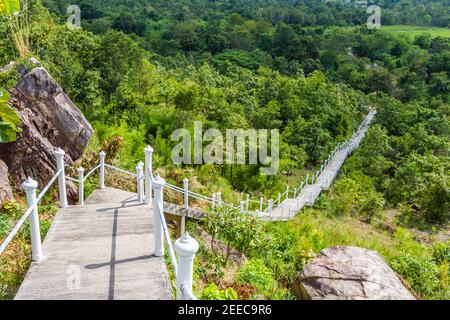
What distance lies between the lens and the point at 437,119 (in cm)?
2823

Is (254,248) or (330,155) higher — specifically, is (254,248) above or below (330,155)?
above

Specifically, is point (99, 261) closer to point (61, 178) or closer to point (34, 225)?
point (34, 225)

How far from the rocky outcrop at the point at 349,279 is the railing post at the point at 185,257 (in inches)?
110

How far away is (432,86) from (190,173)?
37.8 metres

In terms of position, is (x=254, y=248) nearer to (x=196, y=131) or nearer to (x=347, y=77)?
(x=196, y=131)

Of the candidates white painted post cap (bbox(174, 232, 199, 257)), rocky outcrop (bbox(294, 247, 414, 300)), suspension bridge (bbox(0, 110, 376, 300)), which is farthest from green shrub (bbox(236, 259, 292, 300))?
white painted post cap (bbox(174, 232, 199, 257))

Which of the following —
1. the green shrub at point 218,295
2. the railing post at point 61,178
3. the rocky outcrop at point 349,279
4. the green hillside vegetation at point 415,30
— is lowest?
the rocky outcrop at point 349,279

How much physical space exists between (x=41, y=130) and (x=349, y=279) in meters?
6.14

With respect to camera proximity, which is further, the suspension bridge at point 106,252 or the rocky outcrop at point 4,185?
the rocky outcrop at point 4,185

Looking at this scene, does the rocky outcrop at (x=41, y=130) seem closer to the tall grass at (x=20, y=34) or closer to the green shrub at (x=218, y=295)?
the tall grass at (x=20, y=34)

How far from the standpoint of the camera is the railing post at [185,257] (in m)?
2.85

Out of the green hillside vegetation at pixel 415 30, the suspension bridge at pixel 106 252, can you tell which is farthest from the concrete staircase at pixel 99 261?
the green hillside vegetation at pixel 415 30

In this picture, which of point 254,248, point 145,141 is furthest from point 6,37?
point 254,248

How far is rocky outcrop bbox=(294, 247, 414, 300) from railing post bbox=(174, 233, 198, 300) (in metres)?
2.79
